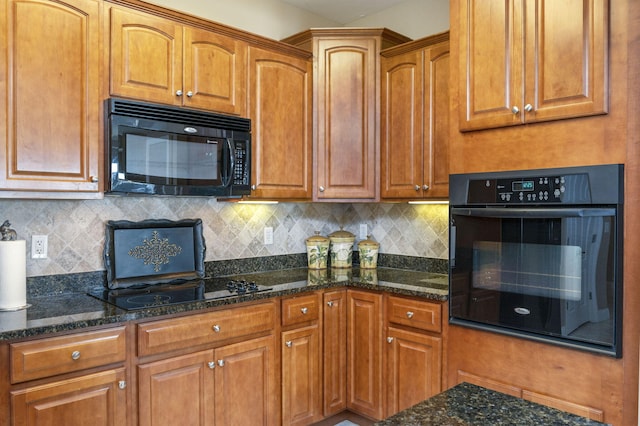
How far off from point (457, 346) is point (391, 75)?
1.69 metres

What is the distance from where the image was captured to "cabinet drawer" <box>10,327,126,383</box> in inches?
69.8

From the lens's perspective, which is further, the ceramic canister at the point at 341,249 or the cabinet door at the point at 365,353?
the ceramic canister at the point at 341,249

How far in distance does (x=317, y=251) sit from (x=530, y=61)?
5.95 ft

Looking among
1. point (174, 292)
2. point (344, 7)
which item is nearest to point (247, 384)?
point (174, 292)

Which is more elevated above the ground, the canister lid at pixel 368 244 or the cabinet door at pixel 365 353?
the canister lid at pixel 368 244

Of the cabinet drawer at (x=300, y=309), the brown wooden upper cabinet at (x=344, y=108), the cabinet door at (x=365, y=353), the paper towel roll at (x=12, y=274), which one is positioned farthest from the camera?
the brown wooden upper cabinet at (x=344, y=108)

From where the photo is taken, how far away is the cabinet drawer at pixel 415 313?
252 centimetres

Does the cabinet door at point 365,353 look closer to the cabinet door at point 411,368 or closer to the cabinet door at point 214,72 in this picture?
the cabinet door at point 411,368

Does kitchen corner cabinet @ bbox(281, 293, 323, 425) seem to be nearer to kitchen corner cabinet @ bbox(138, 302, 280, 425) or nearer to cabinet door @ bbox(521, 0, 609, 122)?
kitchen corner cabinet @ bbox(138, 302, 280, 425)

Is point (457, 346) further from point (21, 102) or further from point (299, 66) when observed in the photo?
point (21, 102)

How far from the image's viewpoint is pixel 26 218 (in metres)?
2.37

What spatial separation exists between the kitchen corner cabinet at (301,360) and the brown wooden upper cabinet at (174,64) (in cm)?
117

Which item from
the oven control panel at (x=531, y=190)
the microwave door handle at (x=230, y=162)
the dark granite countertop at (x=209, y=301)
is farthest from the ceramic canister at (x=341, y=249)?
the oven control panel at (x=531, y=190)

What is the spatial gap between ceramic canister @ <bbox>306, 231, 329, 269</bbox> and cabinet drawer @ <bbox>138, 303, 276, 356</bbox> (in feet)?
2.72
